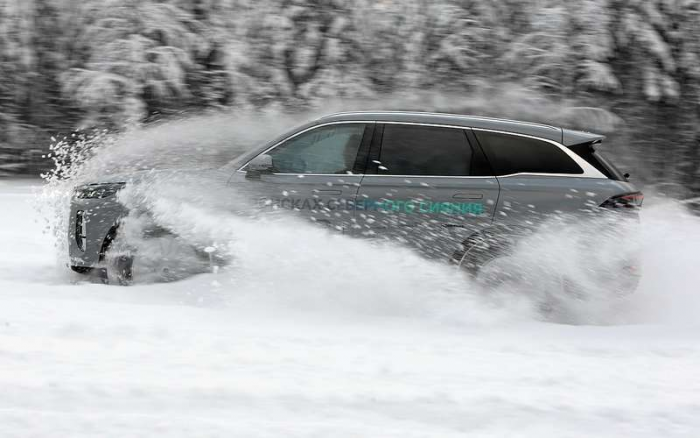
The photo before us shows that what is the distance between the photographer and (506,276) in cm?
597

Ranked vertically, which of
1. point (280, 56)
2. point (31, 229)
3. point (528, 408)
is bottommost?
point (31, 229)

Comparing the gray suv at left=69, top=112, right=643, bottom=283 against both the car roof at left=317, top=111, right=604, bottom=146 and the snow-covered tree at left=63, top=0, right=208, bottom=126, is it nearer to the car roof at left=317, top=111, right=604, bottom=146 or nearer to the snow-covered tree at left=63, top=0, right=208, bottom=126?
the car roof at left=317, top=111, right=604, bottom=146

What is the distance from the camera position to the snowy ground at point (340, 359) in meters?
3.71

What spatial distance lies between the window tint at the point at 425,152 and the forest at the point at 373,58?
628 centimetres

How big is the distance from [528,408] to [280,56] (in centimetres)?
930

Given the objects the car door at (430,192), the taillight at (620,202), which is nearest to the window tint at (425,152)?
the car door at (430,192)

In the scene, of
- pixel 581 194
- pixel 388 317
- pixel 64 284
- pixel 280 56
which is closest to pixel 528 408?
pixel 388 317

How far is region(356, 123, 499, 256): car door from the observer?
5891mm

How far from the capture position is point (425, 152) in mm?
6016

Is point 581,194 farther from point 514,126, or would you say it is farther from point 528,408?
point 528,408

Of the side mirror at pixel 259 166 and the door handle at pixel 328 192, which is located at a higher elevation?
the side mirror at pixel 259 166

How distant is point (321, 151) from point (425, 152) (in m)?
0.80

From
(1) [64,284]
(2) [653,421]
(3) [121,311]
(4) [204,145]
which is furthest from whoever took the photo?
(4) [204,145]

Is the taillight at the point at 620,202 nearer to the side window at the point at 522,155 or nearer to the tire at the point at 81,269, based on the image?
the side window at the point at 522,155
